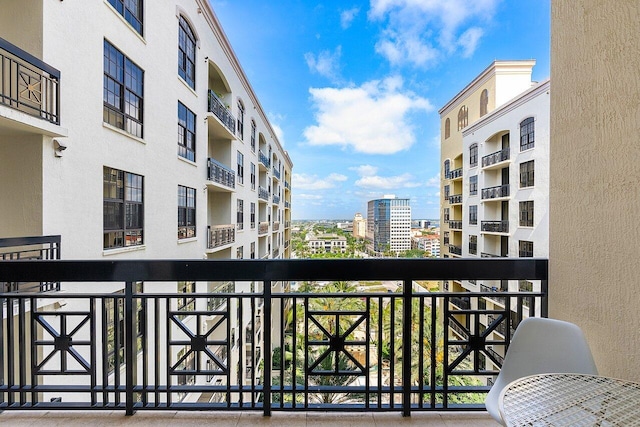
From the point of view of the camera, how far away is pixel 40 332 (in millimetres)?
3832

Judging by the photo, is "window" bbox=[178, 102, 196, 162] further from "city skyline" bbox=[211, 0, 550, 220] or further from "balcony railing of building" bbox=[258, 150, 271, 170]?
"balcony railing of building" bbox=[258, 150, 271, 170]

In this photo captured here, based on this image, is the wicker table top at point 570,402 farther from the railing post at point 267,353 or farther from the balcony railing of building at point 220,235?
the balcony railing of building at point 220,235

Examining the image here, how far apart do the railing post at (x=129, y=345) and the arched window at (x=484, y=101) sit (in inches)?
618

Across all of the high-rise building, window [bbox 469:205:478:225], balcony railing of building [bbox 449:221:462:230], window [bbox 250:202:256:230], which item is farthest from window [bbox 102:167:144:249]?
balcony railing of building [bbox 449:221:462:230]

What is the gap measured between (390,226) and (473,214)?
4.27 metres

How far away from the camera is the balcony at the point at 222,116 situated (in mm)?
9227

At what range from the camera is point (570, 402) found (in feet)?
3.78

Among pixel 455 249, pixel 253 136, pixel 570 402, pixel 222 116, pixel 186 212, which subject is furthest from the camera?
pixel 455 249

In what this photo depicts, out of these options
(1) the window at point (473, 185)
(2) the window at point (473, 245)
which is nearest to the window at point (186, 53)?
(1) the window at point (473, 185)

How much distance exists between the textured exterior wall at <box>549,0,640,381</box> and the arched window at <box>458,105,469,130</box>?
50.5 ft

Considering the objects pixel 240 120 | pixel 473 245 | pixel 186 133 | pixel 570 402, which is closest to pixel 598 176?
pixel 570 402

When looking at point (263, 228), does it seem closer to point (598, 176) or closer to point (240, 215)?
point (240, 215)

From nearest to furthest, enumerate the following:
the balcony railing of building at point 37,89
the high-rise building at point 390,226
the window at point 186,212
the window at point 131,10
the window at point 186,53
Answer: the balcony railing of building at point 37,89, the window at point 131,10, the window at point 186,53, the window at point 186,212, the high-rise building at point 390,226

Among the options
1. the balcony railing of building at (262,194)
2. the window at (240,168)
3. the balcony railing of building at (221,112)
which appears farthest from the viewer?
the balcony railing of building at (262,194)
